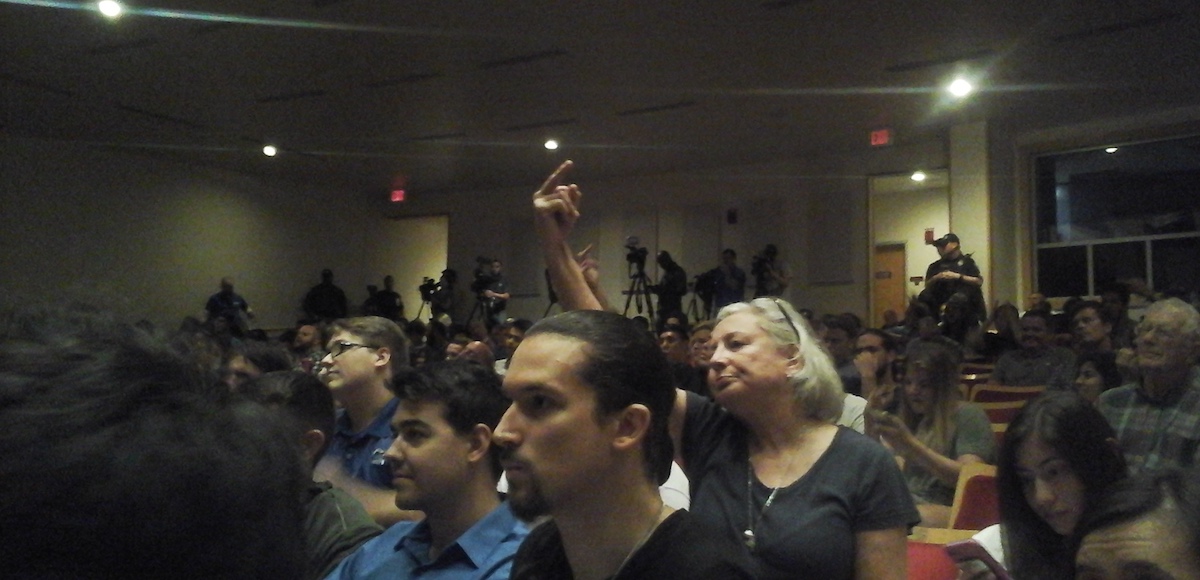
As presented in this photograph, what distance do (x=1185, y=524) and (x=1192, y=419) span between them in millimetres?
1923

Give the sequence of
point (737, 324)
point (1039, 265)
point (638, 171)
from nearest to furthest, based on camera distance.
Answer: point (737, 324) < point (1039, 265) < point (638, 171)

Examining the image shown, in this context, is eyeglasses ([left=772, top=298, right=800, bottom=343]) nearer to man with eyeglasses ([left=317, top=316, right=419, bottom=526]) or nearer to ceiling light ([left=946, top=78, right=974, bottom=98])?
man with eyeglasses ([left=317, top=316, right=419, bottom=526])

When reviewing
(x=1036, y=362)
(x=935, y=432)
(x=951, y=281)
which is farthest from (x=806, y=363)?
(x=951, y=281)

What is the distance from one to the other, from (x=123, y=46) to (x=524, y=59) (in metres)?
3.02

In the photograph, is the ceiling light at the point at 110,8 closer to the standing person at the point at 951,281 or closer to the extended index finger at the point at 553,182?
the extended index finger at the point at 553,182

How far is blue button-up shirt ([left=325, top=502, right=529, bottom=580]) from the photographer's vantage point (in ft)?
5.23

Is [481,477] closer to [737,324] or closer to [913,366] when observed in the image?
[737,324]

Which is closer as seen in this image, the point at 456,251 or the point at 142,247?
the point at 142,247

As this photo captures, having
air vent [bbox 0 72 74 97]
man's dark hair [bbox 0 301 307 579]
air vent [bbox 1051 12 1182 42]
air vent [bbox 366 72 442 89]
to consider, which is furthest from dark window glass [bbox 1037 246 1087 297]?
man's dark hair [bbox 0 301 307 579]

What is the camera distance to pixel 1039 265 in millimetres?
9070

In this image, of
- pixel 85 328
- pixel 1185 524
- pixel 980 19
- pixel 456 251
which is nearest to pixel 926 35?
pixel 980 19

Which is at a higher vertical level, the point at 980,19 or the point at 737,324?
the point at 980,19

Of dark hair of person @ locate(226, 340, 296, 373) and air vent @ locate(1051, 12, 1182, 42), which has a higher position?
air vent @ locate(1051, 12, 1182, 42)

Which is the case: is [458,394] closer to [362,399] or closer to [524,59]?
[362,399]
